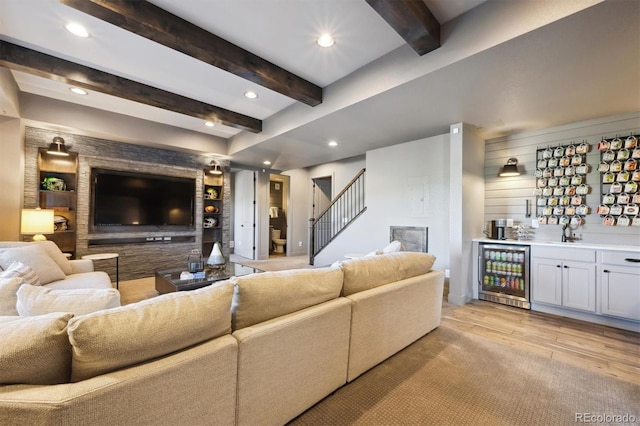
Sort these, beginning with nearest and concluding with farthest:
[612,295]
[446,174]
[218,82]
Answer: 1. [612,295]
2. [218,82]
3. [446,174]

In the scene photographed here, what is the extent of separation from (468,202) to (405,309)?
227 cm

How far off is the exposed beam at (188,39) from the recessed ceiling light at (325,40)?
634 mm

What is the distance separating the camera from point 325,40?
8.14 feet

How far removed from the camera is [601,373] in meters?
2.06

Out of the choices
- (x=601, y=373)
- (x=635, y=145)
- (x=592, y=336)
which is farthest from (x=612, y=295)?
(x=635, y=145)

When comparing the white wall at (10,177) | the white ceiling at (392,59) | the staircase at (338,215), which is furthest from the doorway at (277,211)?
the white wall at (10,177)

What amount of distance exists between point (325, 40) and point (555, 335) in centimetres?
367

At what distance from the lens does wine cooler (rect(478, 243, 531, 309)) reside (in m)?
3.54

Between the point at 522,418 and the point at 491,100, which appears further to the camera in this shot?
the point at 491,100

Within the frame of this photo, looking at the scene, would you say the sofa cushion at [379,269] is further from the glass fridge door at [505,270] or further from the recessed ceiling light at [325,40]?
the recessed ceiling light at [325,40]

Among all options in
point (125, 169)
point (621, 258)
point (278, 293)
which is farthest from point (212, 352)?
point (125, 169)

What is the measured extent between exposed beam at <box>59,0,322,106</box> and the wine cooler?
3.36 metres

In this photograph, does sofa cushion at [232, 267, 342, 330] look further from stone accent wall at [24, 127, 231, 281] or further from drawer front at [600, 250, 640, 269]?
stone accent wall at [24, 127, 231, 281]

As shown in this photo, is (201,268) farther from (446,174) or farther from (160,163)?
(446,174)
